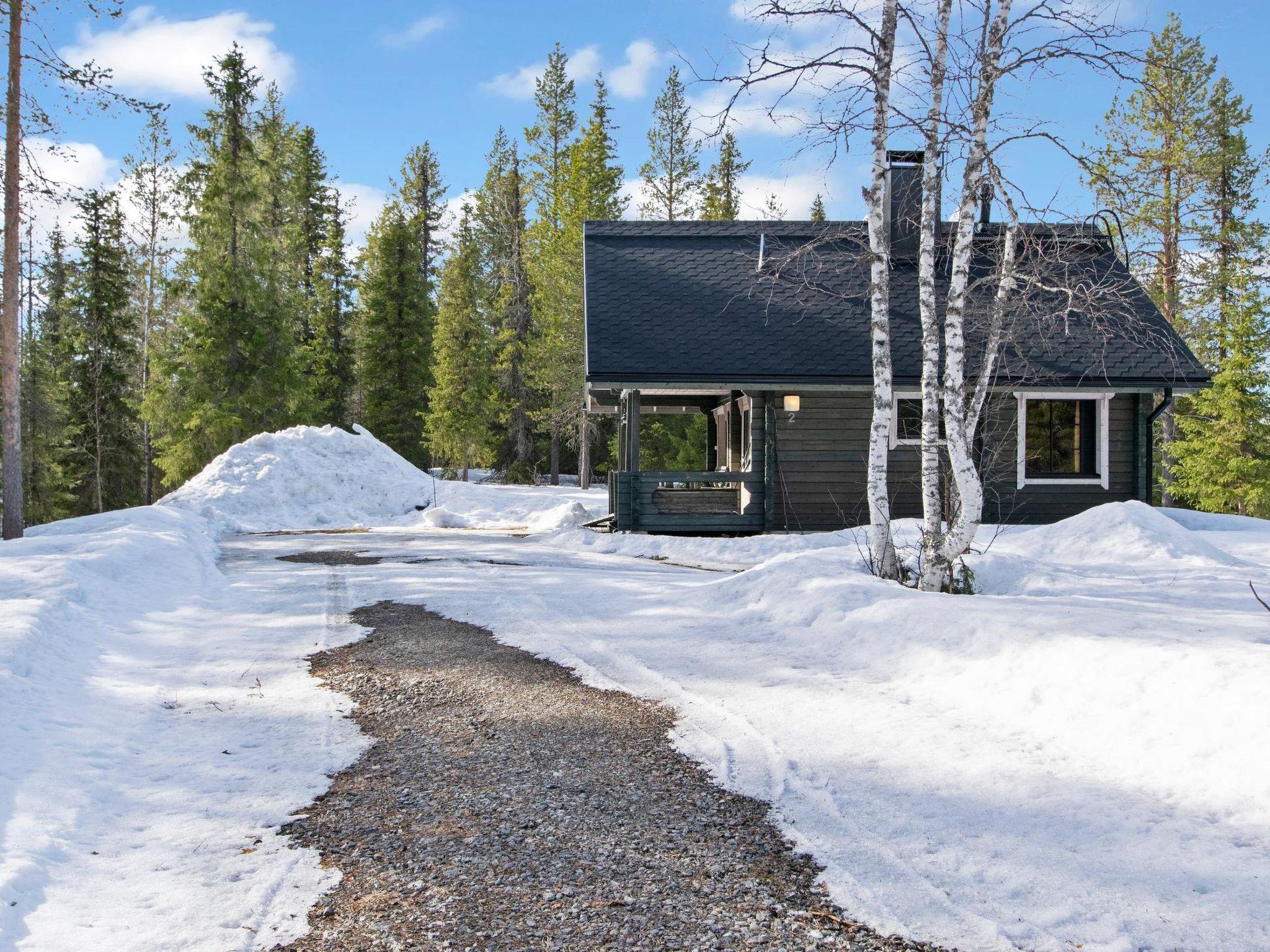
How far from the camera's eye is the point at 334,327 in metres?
37.8

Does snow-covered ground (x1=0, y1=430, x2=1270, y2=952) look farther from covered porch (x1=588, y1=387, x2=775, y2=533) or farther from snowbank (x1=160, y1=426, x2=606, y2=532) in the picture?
snowbank (x1=160, y1=426, x2=606, y2=532)

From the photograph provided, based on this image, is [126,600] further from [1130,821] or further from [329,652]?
[1130,821]

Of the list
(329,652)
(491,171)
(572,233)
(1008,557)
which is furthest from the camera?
(491,171)

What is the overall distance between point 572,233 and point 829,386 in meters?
17.7

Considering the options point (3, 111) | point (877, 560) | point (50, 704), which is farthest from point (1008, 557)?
point (3, 111)

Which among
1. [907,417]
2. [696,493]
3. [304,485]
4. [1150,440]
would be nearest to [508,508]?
[304,485]

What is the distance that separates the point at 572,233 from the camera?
2984 cm

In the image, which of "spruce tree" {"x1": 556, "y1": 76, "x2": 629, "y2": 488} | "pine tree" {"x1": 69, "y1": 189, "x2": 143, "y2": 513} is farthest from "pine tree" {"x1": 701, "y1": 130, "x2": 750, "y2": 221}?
"pine tree" {"x1": 69, "y1": 189, "x2": 143, "y2": 513}

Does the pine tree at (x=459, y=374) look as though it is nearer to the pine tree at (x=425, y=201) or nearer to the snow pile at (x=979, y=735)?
the pine tree at (x=425, y=201)

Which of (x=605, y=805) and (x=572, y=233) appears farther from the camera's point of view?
(x=572, y=233)

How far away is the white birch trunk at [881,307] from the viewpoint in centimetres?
798

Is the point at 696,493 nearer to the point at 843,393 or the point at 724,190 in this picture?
the point at 843,393

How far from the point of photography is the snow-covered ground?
2.73m

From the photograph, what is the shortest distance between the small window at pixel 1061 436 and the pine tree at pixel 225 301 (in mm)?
23344
